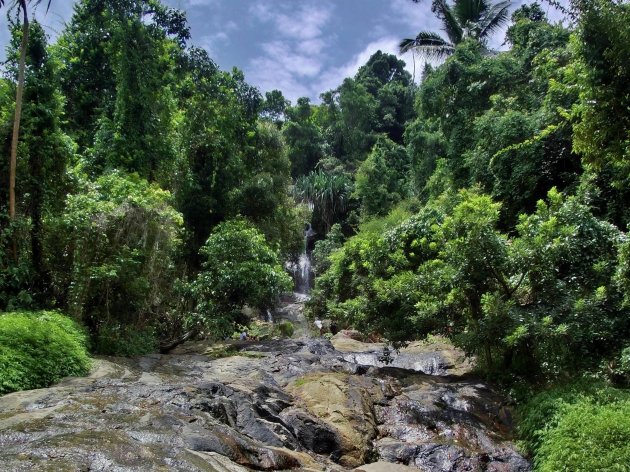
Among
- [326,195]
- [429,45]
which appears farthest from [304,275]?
[429,45]

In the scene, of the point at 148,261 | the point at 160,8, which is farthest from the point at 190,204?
the point at 160,8

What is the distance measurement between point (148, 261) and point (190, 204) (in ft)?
23.7

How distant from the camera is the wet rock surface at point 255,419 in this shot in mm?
4703

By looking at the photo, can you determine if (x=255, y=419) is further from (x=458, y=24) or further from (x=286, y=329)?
(x=458, y=24)

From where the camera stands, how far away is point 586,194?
12711mm

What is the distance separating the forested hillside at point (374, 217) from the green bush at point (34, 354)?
3.4 inches

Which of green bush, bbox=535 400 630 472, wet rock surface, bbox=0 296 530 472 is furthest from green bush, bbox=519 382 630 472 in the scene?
wet rock surface, bbox=0 296 530 472

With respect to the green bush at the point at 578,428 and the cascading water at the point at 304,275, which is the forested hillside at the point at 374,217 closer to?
the green bush at the point at 578,428

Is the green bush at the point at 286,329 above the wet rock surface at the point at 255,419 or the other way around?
above

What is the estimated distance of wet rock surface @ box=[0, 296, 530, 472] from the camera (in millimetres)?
4703

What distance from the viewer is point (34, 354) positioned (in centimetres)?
760

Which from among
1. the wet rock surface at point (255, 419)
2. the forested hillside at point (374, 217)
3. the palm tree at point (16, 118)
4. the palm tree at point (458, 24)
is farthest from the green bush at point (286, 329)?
the palm tree at point (458, 24)

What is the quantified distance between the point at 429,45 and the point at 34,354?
1022 inches

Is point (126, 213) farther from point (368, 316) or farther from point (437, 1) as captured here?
point (437, 1)
